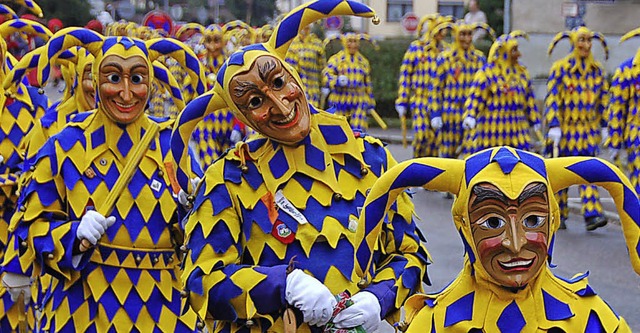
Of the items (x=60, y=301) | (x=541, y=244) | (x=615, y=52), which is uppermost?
(x=541, y=244)

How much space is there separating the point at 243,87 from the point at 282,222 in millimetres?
478

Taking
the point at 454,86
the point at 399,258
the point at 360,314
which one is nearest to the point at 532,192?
the point at 360,314

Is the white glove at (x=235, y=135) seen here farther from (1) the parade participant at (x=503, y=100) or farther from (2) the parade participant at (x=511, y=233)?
(2) the parade participant at (x=511, y=233)

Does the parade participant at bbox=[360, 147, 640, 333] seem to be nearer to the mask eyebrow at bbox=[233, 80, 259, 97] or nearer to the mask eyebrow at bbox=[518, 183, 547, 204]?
the mask eyebrow at bbox=[518, 183, 547, 204]

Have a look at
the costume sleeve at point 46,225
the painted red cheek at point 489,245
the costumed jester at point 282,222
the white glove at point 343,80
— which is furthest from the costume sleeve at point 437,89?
the painted red cheek at point 489,245

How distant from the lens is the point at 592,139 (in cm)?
1077

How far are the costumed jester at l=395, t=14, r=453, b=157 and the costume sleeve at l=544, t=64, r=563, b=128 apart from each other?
3.16m

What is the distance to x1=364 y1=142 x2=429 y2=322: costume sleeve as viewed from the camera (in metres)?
3.69

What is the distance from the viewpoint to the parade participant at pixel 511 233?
2.92 metres

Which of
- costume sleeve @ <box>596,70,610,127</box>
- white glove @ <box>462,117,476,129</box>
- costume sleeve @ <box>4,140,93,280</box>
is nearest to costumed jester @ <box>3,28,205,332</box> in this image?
costume sleeve @ <box>4,140,93,280</box>

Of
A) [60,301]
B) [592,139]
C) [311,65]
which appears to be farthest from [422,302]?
[311,65]

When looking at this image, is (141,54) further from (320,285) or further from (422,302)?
(422,302)

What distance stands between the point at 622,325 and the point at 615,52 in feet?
67.2

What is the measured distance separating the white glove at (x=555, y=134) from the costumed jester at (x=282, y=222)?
7.22 metres
